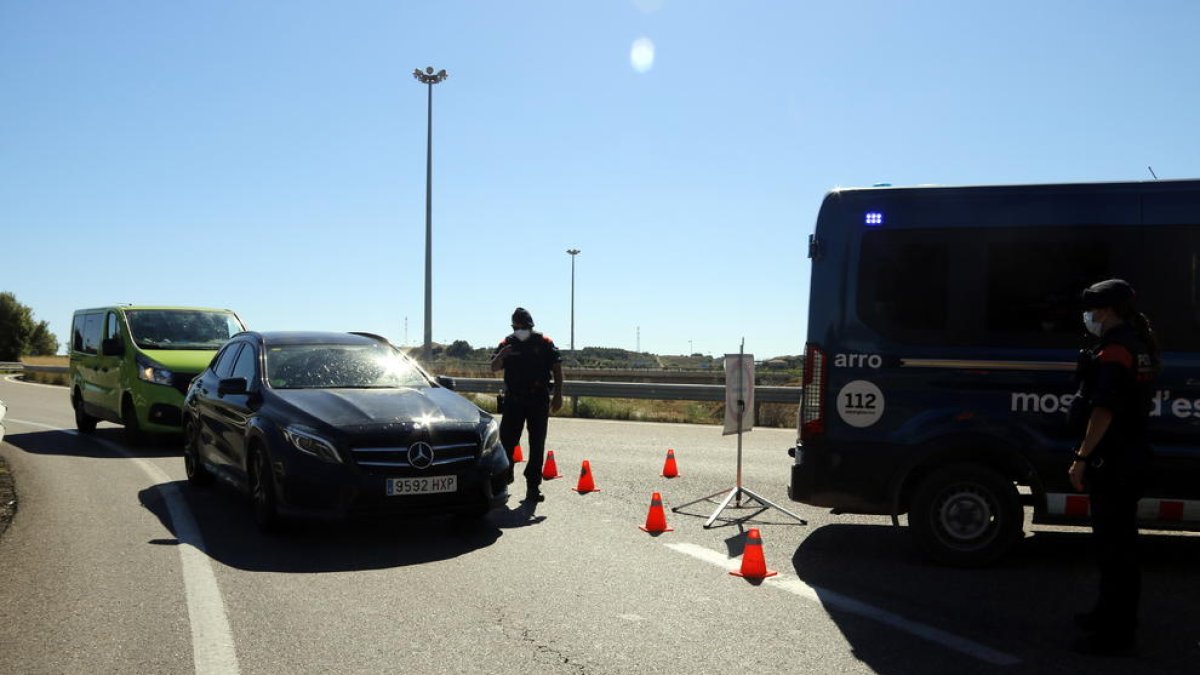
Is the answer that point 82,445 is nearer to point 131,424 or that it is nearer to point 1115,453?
point 131,424

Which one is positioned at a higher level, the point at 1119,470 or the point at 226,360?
the point at 226,360

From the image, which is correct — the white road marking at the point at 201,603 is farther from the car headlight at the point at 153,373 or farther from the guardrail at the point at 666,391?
the guardrail at the point at 666,391

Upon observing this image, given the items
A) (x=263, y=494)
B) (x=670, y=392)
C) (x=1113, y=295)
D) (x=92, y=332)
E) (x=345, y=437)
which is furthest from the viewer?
(x=670, y=392)

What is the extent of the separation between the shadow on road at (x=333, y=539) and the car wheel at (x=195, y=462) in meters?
0.68

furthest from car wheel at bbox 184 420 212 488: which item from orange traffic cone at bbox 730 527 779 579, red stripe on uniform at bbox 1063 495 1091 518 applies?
red stripe on uniform at bbox 1063 495 1091 518

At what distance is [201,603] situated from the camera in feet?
18.2

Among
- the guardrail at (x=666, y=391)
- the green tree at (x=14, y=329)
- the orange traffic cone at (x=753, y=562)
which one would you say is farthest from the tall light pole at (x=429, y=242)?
the green tree at (x=14, y=329)

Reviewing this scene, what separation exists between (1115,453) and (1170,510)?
1949mm

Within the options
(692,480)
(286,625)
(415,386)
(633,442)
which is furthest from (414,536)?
(633,442)

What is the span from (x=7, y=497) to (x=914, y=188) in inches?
334

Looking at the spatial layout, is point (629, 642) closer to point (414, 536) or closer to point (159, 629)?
point (159, 629)

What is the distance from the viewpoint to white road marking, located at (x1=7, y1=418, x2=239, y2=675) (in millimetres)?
4543

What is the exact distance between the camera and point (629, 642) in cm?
488

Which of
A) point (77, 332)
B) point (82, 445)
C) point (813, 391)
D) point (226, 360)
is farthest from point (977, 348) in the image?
point (77, 332)
